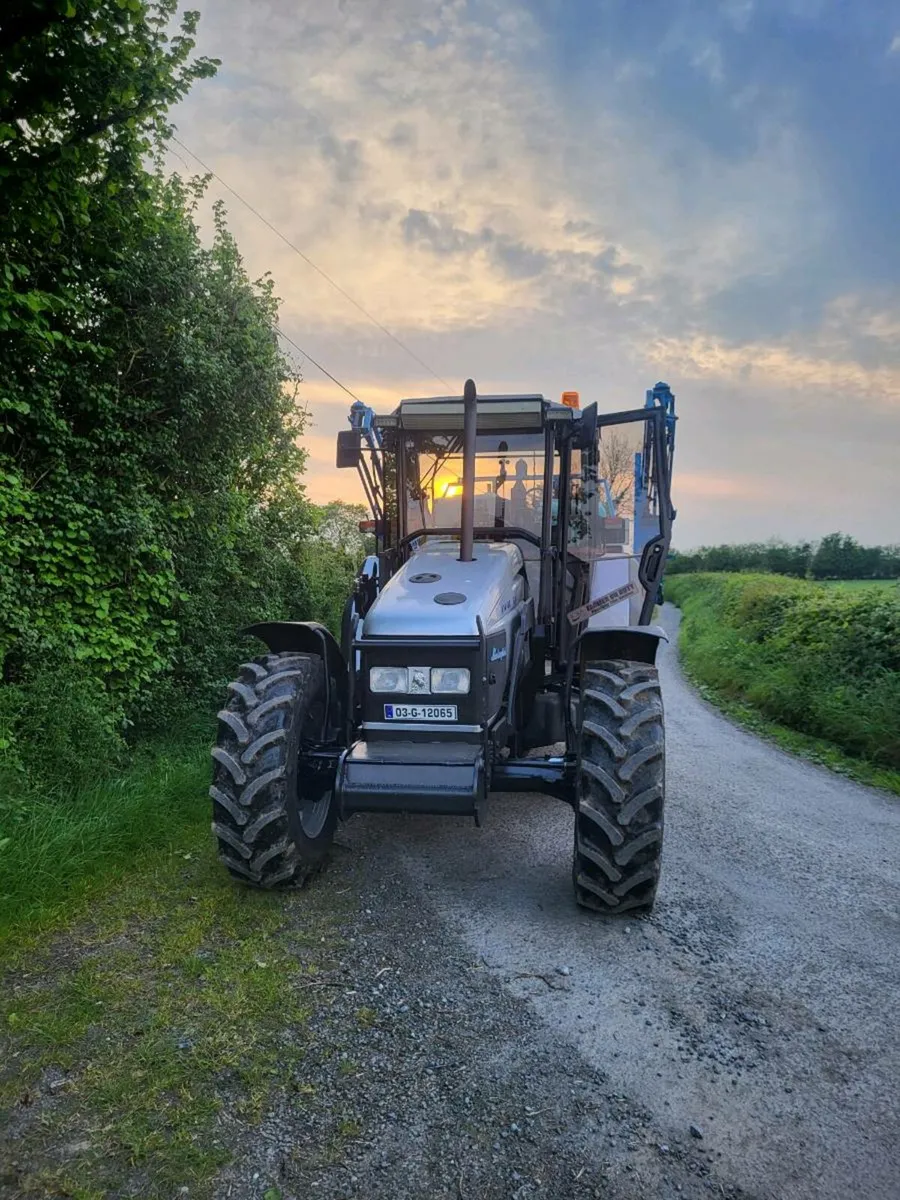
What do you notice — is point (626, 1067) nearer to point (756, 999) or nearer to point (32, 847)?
point (756, 999)

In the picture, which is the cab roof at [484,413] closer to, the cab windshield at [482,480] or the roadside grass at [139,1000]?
the cab windshield at [482,480]

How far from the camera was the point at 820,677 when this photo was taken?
29.3 ft

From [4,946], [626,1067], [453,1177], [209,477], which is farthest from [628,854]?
[209,477]

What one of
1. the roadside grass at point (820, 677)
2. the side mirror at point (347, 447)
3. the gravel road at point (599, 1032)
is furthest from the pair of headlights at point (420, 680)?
the roadside grass at point (820, 677)

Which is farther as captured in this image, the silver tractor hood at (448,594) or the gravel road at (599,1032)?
the silver tractor hood at (448,594)

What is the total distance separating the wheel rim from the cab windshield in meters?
2.29

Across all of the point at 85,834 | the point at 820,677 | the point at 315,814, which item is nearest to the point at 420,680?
the point at 315,814

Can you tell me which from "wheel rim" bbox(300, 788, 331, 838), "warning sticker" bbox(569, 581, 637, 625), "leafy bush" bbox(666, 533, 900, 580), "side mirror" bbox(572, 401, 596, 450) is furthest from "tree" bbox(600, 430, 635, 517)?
"leafy bush" bbox(666, 533, 900, 580)

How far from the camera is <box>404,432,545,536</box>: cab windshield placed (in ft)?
18.6

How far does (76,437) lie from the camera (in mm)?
6336

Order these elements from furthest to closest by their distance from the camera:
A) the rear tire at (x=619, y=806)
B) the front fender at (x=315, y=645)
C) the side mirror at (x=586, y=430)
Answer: the side mirror at (x=586, y=430), the front fender at (x=315, y=645), the rear tire at (x=619, y=806)

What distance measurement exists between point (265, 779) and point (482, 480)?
115 inches

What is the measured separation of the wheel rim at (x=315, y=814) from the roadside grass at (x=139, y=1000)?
355 millimetres

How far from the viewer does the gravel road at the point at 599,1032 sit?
7.86ft
